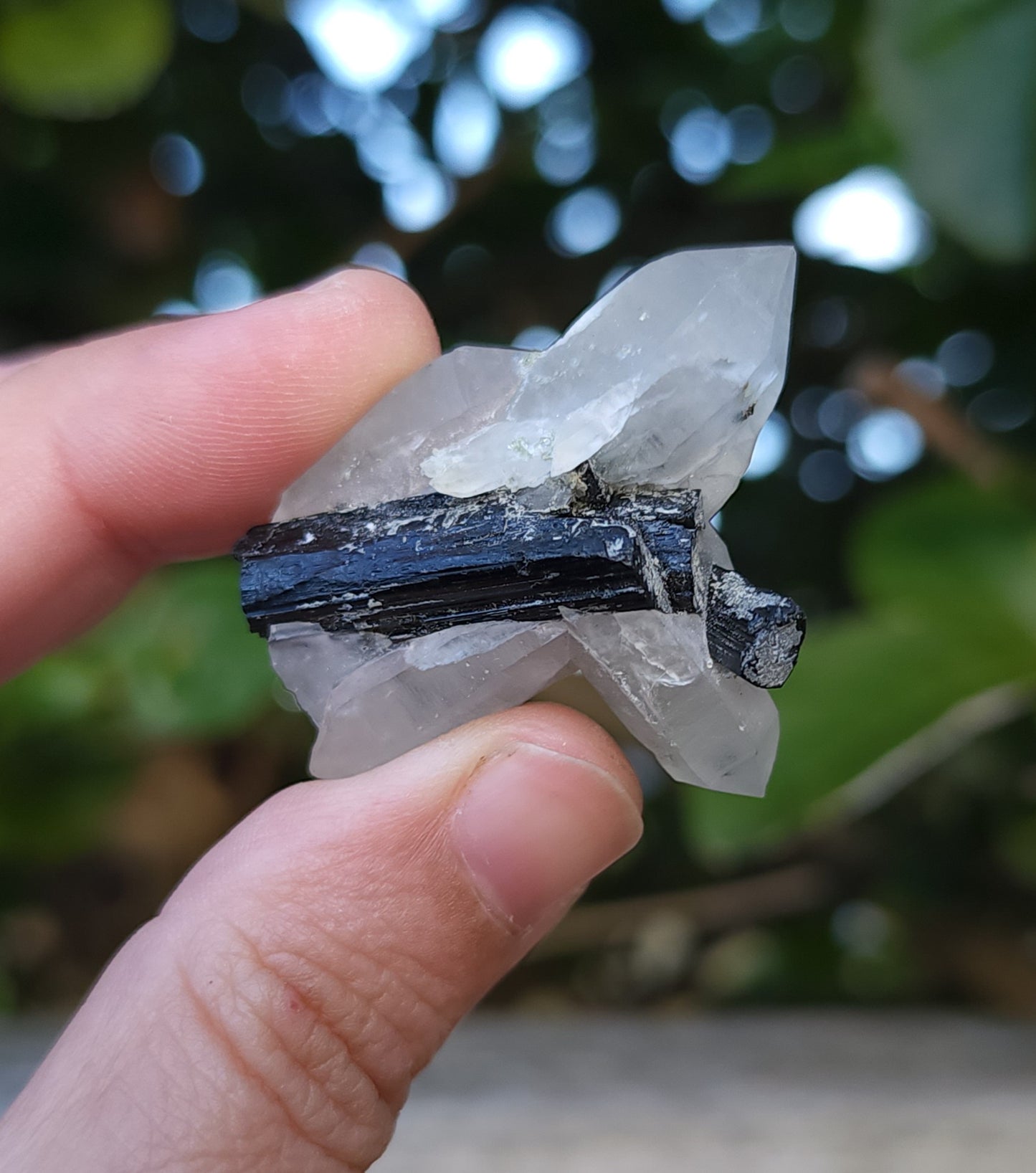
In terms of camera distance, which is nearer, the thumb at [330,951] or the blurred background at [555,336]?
the thumb at [330,951]

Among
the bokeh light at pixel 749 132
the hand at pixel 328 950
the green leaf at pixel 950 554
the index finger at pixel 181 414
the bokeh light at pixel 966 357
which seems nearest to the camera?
the hand at pixel 328 950

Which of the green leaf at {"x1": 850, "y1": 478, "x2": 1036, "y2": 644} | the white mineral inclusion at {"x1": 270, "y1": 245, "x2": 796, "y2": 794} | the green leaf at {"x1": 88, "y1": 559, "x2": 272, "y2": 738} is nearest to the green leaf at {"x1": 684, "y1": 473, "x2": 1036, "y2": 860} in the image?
the green leaf at {"x1": 850, "y1": 478, "x2": 1036, "y2": 644}

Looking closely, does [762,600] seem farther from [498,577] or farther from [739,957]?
[739,957]

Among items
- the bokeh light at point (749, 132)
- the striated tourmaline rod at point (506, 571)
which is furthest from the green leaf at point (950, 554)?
the bokeh light at point (749, 132)

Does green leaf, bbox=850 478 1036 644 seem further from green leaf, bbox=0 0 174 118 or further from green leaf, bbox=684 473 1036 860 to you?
green leaf, bbox=0 0 174 118

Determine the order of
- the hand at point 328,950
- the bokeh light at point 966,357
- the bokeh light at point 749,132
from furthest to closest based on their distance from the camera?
the bokeh light at point 749,132, the bokeh light at point 966,357, the hand at point 328,950

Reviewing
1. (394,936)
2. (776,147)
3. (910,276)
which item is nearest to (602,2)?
(776,147)

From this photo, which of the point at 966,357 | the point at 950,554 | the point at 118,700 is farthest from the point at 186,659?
the point at 966,357

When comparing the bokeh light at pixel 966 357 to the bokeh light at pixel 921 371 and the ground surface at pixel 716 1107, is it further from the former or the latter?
the ground surface at pixel 716 1107
